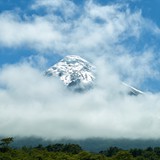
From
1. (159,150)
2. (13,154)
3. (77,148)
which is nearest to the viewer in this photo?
(13,154)

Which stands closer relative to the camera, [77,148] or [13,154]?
[13,154]

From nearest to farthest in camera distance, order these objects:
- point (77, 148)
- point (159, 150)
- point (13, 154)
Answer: point (13, 154) < point (77, 148) < point (159, 150)

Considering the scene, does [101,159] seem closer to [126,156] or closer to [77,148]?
[126,156]

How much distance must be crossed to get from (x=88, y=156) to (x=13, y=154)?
55.2 ft

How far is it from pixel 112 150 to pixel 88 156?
4672cm

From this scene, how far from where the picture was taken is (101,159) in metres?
98.4

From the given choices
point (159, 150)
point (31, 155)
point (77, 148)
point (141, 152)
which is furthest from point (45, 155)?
point (159, 150)

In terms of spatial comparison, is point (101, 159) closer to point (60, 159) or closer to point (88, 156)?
point (88, 156)

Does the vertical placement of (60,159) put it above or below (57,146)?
below

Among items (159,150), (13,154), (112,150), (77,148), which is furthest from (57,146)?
(13,154)

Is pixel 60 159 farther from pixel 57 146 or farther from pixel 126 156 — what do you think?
pixel 57 146

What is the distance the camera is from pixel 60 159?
99.1 meters

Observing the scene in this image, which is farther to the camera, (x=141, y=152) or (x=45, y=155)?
(x=141, y=152)

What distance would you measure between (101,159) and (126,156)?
7630 mm
